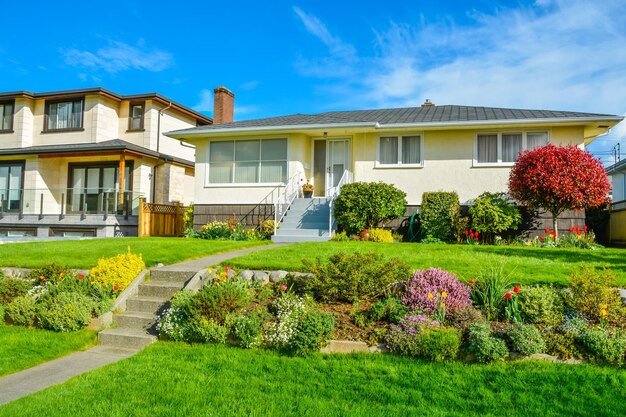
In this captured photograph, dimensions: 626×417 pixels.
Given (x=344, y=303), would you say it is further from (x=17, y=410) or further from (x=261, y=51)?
(x=261, y=51)

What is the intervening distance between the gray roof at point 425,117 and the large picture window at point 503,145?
0.60 m

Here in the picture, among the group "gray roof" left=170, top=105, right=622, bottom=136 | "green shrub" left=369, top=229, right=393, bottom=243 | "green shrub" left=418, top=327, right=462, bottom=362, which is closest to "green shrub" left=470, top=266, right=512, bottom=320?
"green shrub" left=418, top=327, right=462, bottom=362

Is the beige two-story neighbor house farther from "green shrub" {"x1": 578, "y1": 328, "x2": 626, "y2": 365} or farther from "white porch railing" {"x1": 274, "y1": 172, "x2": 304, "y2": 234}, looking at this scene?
"green shrub" {"x1": 578, "y1": 328, "x2": 626, "y2": 365}

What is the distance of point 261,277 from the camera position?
8094 mm

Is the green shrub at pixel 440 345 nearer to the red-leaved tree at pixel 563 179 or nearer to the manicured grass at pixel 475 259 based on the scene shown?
the manicured grass at pixel 475 259

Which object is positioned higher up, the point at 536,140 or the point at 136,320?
the point at 536,140

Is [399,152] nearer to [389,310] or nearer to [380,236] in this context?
[380,236]

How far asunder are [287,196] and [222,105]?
837cm

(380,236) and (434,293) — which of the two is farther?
(380,236)

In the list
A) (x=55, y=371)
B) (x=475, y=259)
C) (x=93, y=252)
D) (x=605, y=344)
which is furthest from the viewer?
(x=93, y=252)

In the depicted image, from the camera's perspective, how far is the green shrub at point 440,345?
5301 mm

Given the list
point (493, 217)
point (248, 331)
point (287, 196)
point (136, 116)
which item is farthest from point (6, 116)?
point (248, 331)

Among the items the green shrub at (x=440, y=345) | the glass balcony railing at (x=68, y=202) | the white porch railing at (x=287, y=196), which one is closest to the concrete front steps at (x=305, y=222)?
the white porch railing at (x=287, y=196)

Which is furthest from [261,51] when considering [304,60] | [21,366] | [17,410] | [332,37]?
[17,410]
